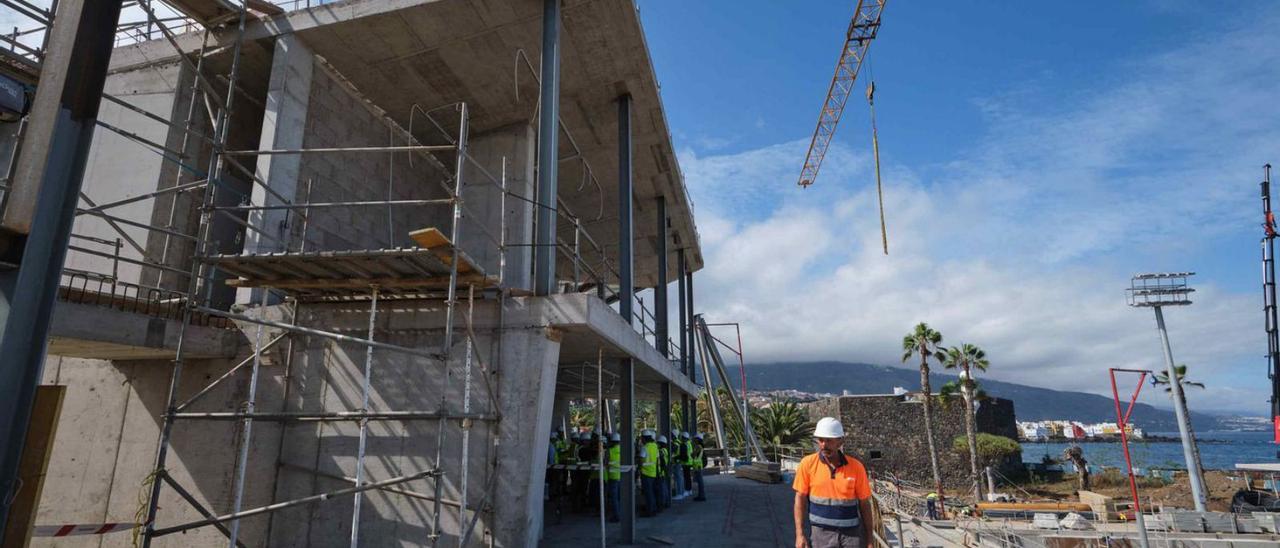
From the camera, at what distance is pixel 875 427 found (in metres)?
41.0

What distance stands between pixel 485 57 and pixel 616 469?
25.2 feet

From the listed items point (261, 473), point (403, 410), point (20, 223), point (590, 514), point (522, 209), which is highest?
point (522, 209)

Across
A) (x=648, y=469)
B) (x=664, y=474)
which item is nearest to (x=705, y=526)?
(x=648, y=469)

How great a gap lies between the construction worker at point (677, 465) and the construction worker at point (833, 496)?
9641mm

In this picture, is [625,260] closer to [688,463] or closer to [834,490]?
[688,463]

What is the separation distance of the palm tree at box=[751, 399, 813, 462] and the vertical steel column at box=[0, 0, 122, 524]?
4109 cm

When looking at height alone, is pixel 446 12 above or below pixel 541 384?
above

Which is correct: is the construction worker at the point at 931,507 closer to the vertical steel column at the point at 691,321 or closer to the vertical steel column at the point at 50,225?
the vertical steel column at the point at 691,321

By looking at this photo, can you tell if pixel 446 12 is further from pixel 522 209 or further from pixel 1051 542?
pixel 1051 542

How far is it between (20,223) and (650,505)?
33.9 feet

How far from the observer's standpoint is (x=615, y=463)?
10672 mm

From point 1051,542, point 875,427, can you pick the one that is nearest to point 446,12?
Answer: point 1051,542

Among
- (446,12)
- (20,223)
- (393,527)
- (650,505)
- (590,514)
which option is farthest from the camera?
(590,514)

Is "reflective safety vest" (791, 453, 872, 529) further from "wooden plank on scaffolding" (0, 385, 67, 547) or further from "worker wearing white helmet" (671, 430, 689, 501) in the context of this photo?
"worker wearing white helmet" (671, 430, 689, 501)
